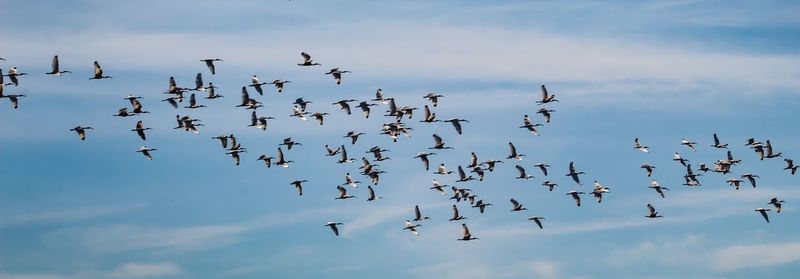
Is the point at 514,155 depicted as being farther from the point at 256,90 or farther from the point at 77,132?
the point at 77,132

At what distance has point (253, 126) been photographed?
540 feet

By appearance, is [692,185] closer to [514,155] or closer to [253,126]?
[514,155]

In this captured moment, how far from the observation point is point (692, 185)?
590ft

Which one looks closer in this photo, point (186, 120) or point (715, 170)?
point (186, 120)

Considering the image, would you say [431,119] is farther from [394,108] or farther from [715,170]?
[715,170]

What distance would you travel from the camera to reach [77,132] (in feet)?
529

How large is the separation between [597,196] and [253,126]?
135 feet

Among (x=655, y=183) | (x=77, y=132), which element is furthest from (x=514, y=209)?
(x=77, y=132)

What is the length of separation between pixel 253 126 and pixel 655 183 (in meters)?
49.2

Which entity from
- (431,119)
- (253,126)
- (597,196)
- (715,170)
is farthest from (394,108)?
(715,170)

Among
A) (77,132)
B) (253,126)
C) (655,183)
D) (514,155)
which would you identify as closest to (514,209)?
(514,155)

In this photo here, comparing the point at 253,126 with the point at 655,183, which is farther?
the point at 655,183

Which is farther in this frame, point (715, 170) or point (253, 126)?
point (715, 170)

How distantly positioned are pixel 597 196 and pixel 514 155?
10752mm
